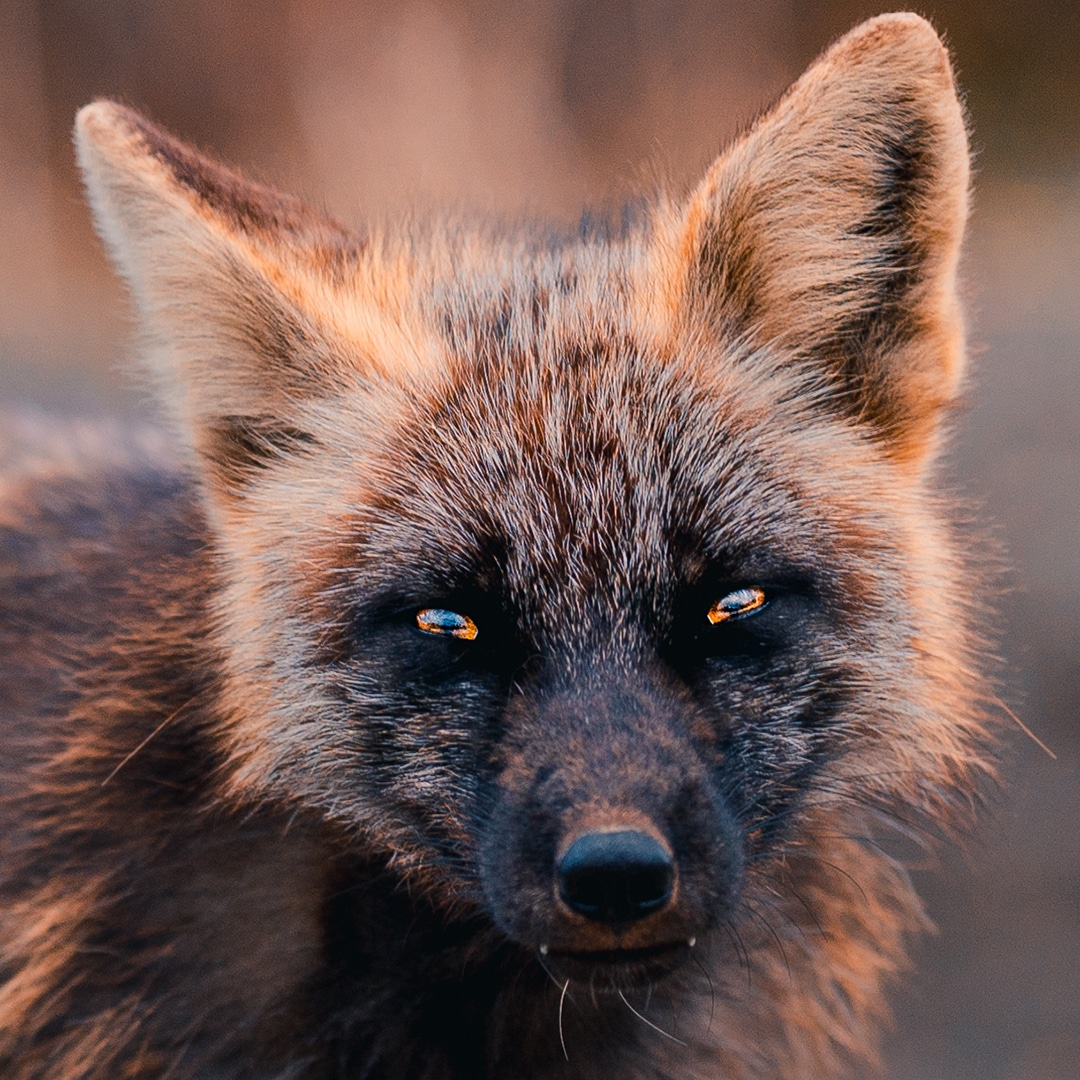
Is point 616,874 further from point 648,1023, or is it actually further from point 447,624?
point 648,1023

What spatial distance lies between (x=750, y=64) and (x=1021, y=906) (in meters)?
7.81

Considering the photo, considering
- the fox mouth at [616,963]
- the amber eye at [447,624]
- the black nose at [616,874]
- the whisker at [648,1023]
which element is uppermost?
the amber eye at [447,624]

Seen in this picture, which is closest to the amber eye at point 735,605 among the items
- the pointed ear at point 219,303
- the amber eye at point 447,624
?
the amber eye at point 447,624

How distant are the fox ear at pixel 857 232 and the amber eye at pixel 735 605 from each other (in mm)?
662

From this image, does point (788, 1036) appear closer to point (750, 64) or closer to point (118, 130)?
point (118, 130)

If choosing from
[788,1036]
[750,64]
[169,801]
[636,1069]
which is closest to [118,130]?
[169,801]

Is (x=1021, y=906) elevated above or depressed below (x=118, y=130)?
below

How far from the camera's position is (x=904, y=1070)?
5.80 meters

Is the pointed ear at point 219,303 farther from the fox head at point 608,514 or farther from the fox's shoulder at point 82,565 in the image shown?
the fox's shoulder at point 82,565

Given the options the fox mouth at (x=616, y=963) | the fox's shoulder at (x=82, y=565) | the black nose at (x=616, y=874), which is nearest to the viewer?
the black nose at (x=616, y=874)

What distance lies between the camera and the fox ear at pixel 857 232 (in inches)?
114

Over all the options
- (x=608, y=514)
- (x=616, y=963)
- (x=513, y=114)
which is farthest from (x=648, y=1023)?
(x=513, y=114)

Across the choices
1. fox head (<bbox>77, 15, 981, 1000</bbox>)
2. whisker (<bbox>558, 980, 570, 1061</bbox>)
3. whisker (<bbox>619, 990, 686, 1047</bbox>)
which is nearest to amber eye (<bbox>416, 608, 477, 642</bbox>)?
fox head (<bbox>77, 15, 981, 1000</bbox>)

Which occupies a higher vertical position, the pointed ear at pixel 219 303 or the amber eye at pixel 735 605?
the pointed ear at pixel 219 303
